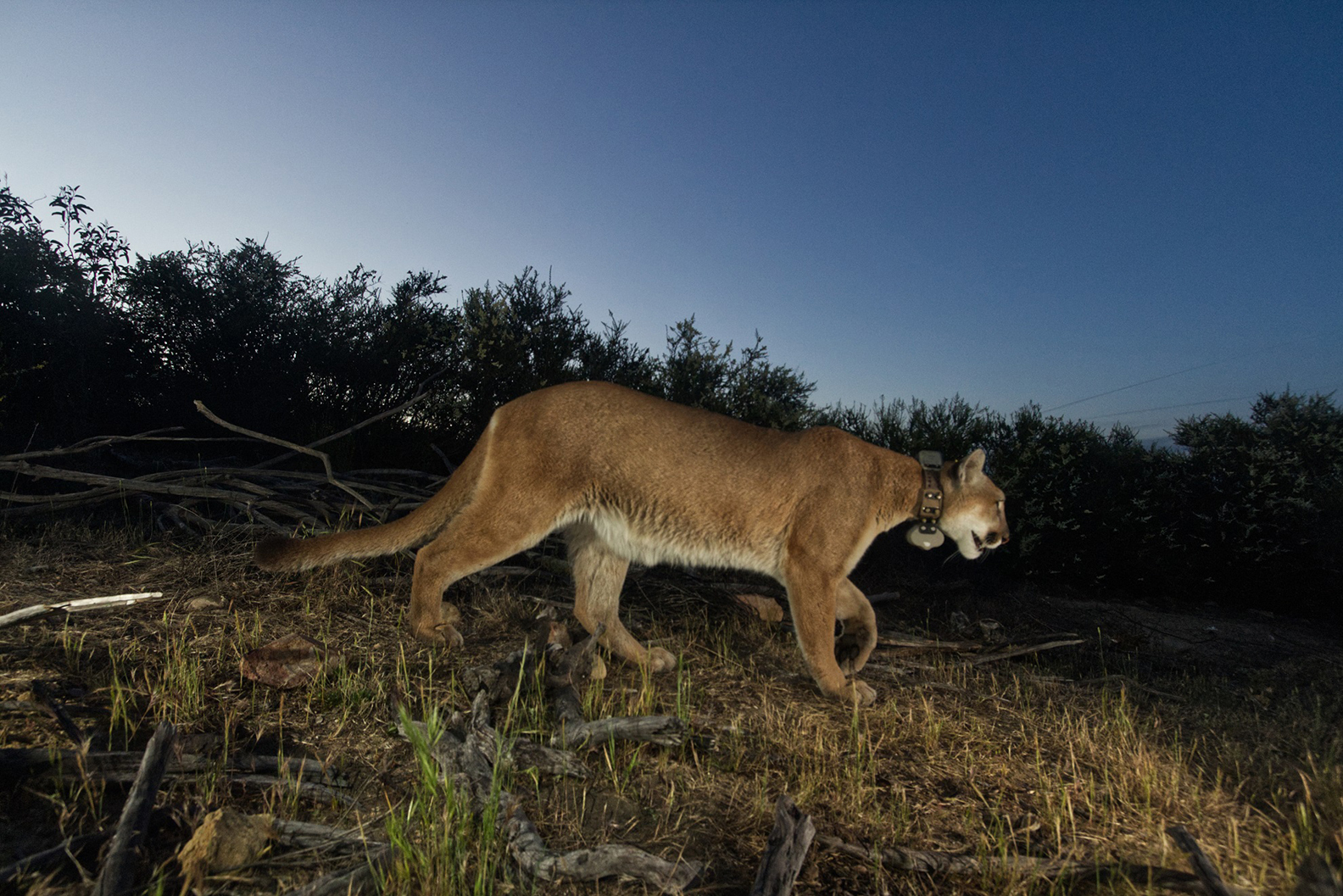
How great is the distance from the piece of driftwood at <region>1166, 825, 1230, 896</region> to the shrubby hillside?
Answer: 20.2ft

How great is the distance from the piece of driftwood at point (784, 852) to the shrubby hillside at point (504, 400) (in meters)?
6.58

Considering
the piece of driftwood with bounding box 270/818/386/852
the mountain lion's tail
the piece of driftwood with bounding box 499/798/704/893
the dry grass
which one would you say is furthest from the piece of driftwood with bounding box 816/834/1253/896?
the mountain lion's tail

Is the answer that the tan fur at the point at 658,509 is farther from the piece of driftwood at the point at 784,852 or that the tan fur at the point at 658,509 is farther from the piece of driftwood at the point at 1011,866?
the piece of driftwood at the point at 784,852

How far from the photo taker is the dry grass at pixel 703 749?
7.59ft

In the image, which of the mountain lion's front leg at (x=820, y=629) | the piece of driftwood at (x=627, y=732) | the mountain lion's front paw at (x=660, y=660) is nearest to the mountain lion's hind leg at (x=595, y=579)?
the mountain lion's front paw at (x=660, y=660)

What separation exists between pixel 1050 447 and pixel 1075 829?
6979mm

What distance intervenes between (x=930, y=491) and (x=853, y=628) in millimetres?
1009

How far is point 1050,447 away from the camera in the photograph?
8.65 meters

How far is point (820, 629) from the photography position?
411 centimetres

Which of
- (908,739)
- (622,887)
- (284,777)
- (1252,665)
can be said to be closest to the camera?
(622,887)

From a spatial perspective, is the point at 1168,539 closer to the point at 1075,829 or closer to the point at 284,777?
the point at 1075,829

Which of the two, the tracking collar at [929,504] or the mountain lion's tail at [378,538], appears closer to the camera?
the mountain lion's tail at [378,538]

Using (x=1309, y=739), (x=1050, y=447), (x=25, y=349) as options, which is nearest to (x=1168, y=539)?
(x=1050, y=447)

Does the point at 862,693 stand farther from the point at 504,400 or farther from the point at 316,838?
the point at 504,400
